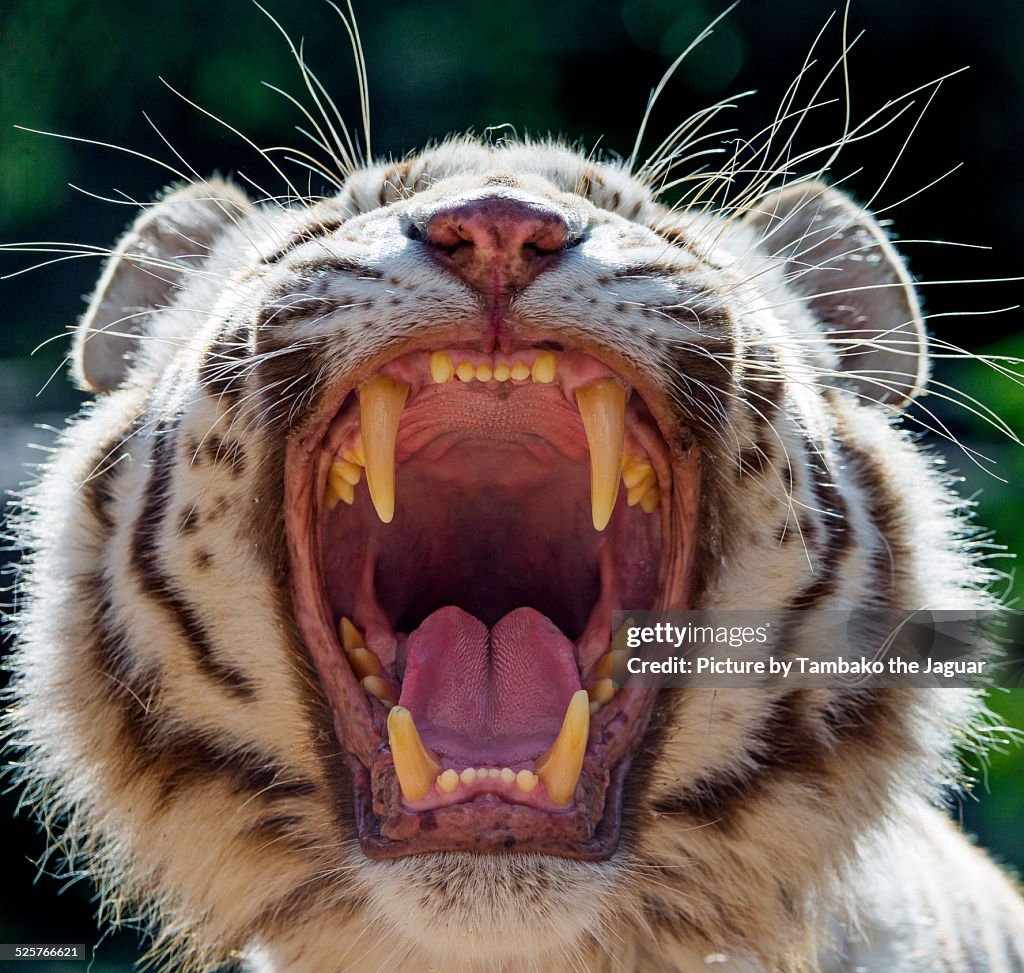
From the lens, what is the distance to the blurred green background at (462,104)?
215 centimetres

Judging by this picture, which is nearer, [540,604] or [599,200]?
[599,200]

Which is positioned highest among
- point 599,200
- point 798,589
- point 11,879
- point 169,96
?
point 169,96

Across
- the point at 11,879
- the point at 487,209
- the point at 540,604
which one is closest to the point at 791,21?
the point at 540,604

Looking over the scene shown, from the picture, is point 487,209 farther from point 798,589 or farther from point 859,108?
point 859,108

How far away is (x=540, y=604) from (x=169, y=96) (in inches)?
57.7

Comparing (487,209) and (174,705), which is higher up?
(487,209)

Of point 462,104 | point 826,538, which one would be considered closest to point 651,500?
point 826,538

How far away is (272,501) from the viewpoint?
1074 millimetres

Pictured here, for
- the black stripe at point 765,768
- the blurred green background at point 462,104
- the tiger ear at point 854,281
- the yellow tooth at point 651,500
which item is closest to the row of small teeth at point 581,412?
the yellow tooth at point 651,500

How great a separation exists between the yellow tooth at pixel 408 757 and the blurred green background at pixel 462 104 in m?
1.28

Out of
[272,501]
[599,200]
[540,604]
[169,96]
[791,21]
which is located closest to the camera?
[272,501]

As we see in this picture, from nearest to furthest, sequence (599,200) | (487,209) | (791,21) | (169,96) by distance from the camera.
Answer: (487,209) < (599,200) < (791,21) < (169,96)

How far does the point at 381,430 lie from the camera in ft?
3.35

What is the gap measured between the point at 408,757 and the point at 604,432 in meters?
0.30
